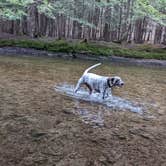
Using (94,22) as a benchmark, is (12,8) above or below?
above

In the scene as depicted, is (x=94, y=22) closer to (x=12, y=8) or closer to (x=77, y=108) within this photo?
(x=12, y=8)

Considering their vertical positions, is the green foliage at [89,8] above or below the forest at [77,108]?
above

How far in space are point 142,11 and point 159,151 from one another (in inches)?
635

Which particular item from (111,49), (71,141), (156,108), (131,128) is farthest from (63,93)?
(111,49)

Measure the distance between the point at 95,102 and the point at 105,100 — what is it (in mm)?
382

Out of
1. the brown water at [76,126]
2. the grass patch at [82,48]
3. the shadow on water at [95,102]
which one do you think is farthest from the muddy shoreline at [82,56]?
the shadow on water at [95,102]

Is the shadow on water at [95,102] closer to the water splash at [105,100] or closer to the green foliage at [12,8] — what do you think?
the water splash at [105,100]

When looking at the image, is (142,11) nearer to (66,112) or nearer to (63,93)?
(63,93)

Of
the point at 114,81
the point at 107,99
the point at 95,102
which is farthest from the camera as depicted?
the point at 107,99

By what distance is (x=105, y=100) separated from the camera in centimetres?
830

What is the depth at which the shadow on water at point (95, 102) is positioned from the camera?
21.5ft

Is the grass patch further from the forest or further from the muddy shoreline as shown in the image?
the muddy shoreline

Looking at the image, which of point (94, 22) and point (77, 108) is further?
point (94, 22)

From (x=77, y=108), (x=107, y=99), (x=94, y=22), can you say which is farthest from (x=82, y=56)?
(x=77, y=108)
